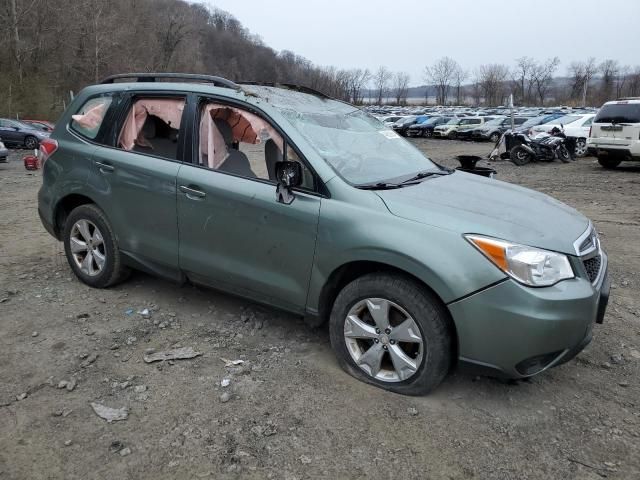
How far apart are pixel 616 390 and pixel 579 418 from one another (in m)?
0.47

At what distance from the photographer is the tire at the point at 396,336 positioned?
287cm

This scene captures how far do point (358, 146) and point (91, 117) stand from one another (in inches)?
92.7

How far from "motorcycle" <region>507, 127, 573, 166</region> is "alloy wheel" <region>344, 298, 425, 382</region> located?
582 inches

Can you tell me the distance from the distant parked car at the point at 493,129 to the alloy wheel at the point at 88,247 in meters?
26.6

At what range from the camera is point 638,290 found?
4832 mm

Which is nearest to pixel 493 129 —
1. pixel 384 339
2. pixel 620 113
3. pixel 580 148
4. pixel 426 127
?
pixel 426 127

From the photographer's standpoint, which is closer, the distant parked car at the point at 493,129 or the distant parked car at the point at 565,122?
the distant parked car at the point at 565,122

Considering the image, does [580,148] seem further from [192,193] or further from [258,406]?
[258,406]

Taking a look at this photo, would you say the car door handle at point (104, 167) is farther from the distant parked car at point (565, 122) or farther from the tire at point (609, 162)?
the distant parked car at point (565, 122)

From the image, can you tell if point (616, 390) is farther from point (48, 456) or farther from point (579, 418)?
point (48, 456)

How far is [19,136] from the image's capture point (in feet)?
72.0

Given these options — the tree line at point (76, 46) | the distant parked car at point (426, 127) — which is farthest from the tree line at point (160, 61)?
the distant parked car at point (426, 127)

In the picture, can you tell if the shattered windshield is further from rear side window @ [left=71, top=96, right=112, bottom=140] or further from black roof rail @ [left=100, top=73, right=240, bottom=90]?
rear side window @ [left=71, top=96, right=112, bottom=140]

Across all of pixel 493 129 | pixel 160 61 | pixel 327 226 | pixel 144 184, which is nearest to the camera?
pixel 327 226
